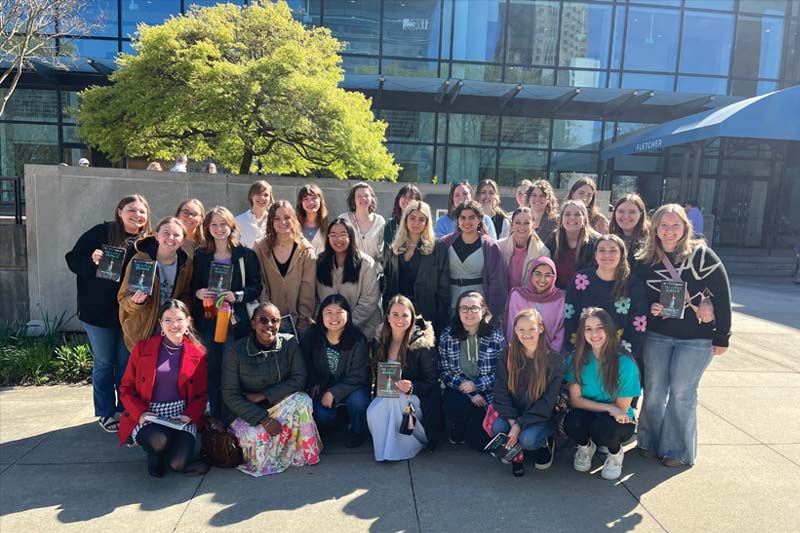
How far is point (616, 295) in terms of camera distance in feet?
12.6

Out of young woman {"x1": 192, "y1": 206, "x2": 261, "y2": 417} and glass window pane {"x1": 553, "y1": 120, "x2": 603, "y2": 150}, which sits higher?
glass window pane {"x1": 553, "y1": 120, "x2": 603, "y2": 150}

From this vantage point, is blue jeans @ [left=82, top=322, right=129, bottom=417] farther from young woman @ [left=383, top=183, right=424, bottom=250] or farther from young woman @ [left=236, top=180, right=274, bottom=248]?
young woman @ [left=383, top=183, right=424, bottom=250]

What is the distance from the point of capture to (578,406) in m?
3.69

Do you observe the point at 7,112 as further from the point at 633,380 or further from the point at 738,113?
the point at 738,113

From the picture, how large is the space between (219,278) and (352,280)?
105 centimetres

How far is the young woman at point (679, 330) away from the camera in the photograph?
3.63m

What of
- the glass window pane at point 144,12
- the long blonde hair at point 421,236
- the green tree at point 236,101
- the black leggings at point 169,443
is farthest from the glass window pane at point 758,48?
the black leggings at point 169,443

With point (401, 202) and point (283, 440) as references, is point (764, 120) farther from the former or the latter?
point (283, 440)

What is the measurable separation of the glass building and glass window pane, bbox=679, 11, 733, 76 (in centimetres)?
5

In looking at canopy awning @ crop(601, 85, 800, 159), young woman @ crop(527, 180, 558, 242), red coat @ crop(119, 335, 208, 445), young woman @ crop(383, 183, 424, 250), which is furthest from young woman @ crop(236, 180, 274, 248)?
canopy awning @ crop(601, 85, 800, 159)

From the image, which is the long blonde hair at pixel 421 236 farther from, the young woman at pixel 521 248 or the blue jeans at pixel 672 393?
the blue jeans at pixel 672 393

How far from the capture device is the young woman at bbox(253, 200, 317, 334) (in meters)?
4.27

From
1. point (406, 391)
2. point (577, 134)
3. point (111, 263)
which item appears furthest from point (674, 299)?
point (577, 134)

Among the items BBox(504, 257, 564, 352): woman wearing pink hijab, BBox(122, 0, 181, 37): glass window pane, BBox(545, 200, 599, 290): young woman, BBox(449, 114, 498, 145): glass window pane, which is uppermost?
BBox(122, 0, 181, 37): glass window pane
